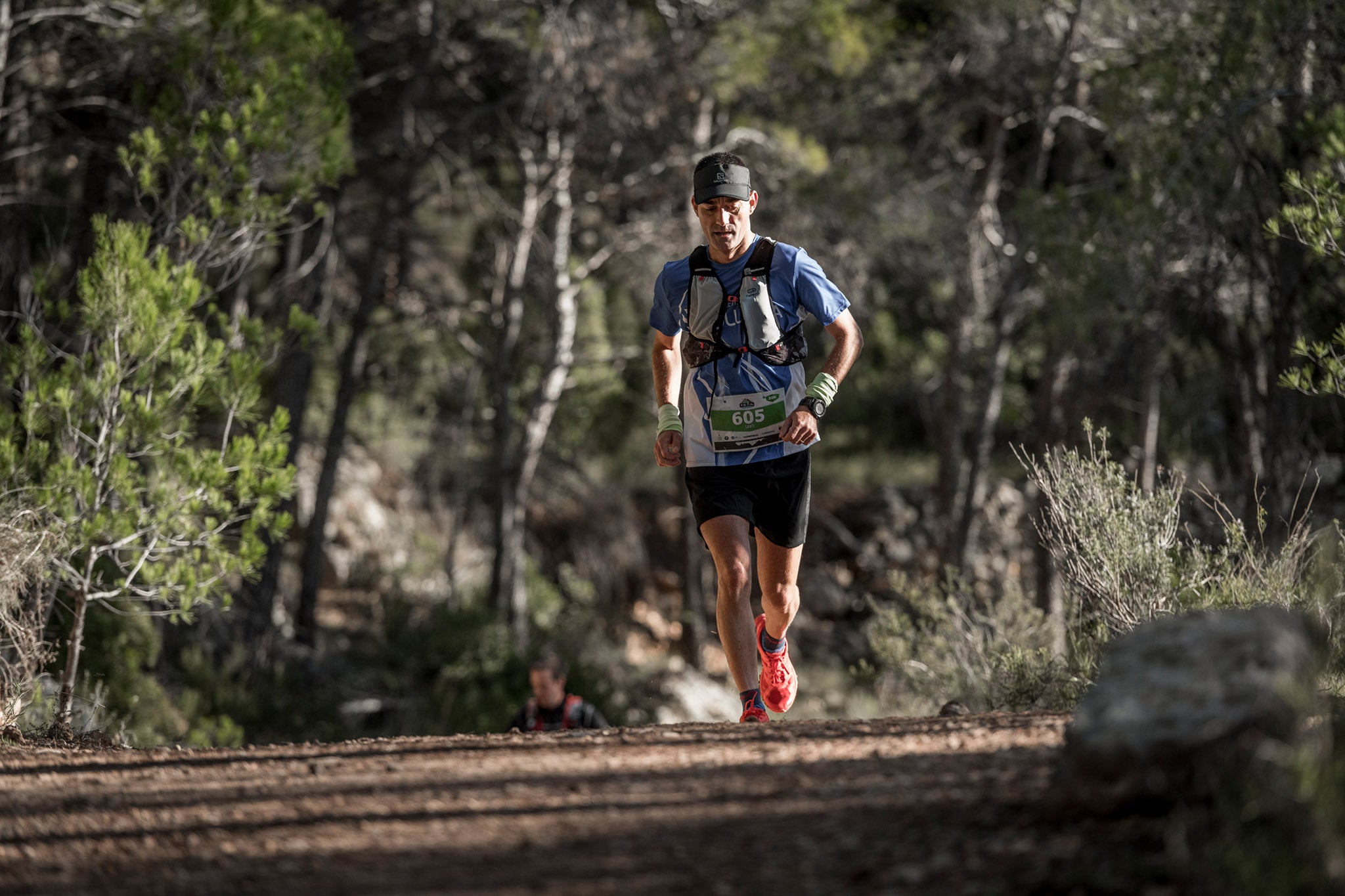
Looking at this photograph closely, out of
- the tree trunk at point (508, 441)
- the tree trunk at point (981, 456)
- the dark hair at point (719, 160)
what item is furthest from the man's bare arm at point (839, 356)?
the tree trunk at point (981, 456)

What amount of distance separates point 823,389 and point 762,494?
0.51 m

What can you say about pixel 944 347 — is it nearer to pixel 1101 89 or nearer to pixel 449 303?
pixel 1101 89

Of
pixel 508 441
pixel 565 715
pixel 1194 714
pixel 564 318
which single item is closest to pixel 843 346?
pixel 1194 714

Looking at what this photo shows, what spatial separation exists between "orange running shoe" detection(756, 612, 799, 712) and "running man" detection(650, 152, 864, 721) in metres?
0.04

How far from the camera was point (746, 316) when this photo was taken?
5.10 meters

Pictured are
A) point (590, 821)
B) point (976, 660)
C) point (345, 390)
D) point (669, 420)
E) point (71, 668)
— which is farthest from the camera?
point (345, 390)

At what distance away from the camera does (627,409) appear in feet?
67.4

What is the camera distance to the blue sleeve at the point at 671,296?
5250 mm

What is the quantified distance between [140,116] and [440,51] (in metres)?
5.75

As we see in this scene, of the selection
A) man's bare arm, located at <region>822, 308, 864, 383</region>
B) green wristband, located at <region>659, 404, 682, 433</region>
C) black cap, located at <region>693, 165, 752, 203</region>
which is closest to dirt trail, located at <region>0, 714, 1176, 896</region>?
green wristband, located at <region>659, 404, 682, 433</region>

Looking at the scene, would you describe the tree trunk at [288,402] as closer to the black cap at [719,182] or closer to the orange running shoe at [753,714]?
the black cap at [719,182]

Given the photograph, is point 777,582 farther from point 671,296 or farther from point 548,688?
point 548,688

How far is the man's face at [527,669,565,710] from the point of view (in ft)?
25.3

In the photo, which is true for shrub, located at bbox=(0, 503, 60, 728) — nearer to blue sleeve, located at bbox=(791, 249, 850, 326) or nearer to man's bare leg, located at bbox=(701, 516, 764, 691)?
man's bare leg, located at bbox=(701, 516, 764, 691)
